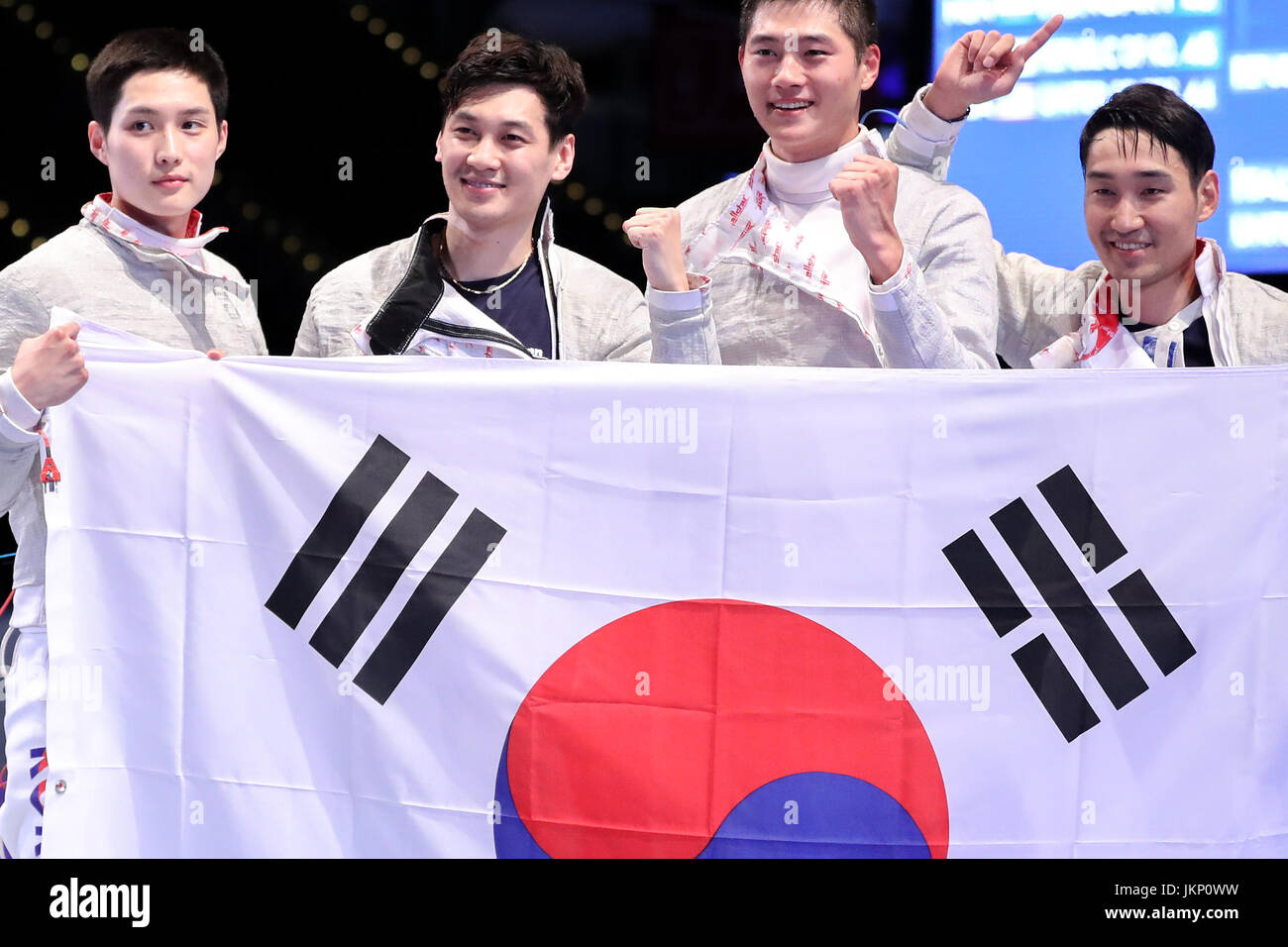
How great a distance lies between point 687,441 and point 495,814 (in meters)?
0.64

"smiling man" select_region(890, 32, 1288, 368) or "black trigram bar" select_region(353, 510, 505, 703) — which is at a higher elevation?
"smiling man" select_region(890, 32, 1288, 368)

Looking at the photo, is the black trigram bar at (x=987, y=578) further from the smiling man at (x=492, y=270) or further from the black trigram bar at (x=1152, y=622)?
the smiling man at (x=492, y=270)

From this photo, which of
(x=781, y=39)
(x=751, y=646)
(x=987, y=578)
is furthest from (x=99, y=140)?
(x=987, y=578)

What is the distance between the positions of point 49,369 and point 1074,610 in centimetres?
163

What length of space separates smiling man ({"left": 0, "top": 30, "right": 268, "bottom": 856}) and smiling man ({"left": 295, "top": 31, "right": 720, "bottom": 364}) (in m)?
0.23

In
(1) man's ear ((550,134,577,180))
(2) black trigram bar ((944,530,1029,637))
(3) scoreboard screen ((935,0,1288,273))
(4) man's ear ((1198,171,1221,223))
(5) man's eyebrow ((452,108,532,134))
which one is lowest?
(2) black trigram bar ((944,530,1029,637))

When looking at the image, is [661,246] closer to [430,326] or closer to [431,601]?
[430,326]

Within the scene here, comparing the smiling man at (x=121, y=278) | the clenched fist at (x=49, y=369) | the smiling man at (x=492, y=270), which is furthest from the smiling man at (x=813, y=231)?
the clenched fist at (x=49, y=369)

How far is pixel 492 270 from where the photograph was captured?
98.0 inches

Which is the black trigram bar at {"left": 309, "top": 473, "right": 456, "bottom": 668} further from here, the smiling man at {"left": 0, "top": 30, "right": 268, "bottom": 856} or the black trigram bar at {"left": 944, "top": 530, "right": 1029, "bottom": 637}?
the black trigram bar at {"left": 944, "top": 530, "right": 1029, "bottom": 637}

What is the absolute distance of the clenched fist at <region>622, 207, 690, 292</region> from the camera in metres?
2.29

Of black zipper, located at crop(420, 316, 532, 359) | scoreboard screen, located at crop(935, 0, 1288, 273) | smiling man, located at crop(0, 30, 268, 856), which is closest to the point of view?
smiling man, located at crop(0, 30, 268, 856)

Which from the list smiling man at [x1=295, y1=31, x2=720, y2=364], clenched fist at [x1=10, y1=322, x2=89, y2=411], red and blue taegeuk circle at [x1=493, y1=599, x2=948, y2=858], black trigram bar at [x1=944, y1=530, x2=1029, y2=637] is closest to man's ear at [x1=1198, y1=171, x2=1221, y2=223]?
black trigram bar at [x1=944, y1=530, x2=1029, y2=637]

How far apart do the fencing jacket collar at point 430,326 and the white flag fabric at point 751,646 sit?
244 mm
